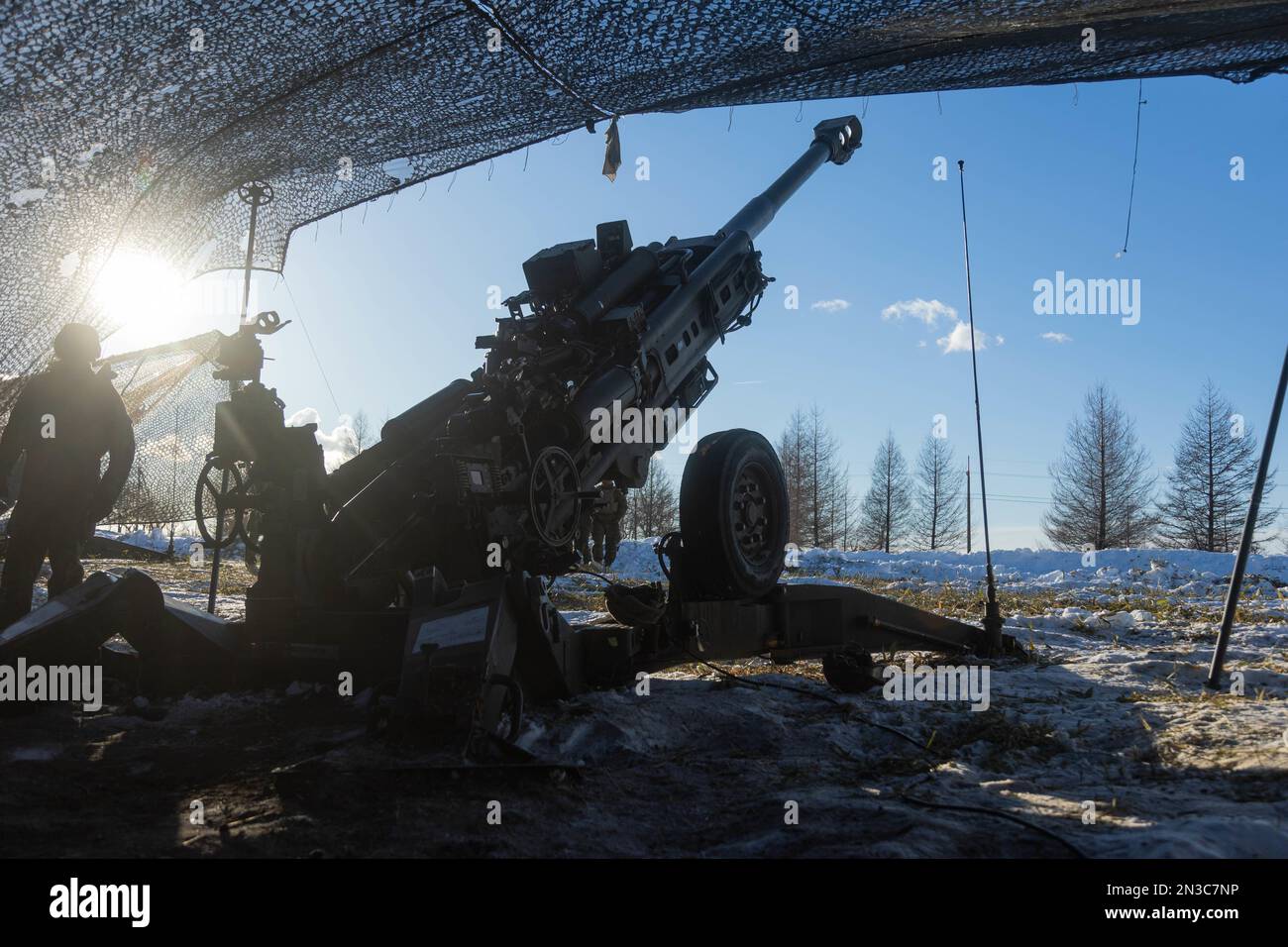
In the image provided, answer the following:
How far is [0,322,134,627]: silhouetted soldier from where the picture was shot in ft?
17.9

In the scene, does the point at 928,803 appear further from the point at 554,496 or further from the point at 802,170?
the point at 802,170

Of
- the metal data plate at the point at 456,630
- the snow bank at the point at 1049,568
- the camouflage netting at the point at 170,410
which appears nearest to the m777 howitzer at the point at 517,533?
the metal data plate at the point at 456,630

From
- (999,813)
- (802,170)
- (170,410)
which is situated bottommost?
(999,813)

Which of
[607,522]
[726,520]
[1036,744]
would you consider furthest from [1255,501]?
[607,522]

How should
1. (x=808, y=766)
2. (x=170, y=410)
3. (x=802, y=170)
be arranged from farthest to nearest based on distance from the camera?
1. (x=170, y=410)
2. (x=802, y=170)
3. (x=808, y=766)

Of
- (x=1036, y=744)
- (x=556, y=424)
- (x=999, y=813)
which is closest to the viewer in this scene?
(x=999, y=813)

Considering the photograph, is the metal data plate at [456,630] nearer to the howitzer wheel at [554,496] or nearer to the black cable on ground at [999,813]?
the howitzer wheel at [554,496]

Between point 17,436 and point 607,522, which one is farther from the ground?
point 17,436

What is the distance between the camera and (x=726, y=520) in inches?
215

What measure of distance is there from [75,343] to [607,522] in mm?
3424

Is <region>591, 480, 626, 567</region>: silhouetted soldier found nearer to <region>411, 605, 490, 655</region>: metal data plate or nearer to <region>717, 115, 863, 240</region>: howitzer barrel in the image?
<region>411, 605, 490, 655</region>: metal data plate

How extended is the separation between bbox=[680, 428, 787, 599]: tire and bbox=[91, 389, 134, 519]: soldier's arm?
3436mm

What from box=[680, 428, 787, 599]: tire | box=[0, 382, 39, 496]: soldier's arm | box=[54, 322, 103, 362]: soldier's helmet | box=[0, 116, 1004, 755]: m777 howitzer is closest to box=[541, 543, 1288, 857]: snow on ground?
box=[0, 116, 1004, 755]: m777 howitzer
